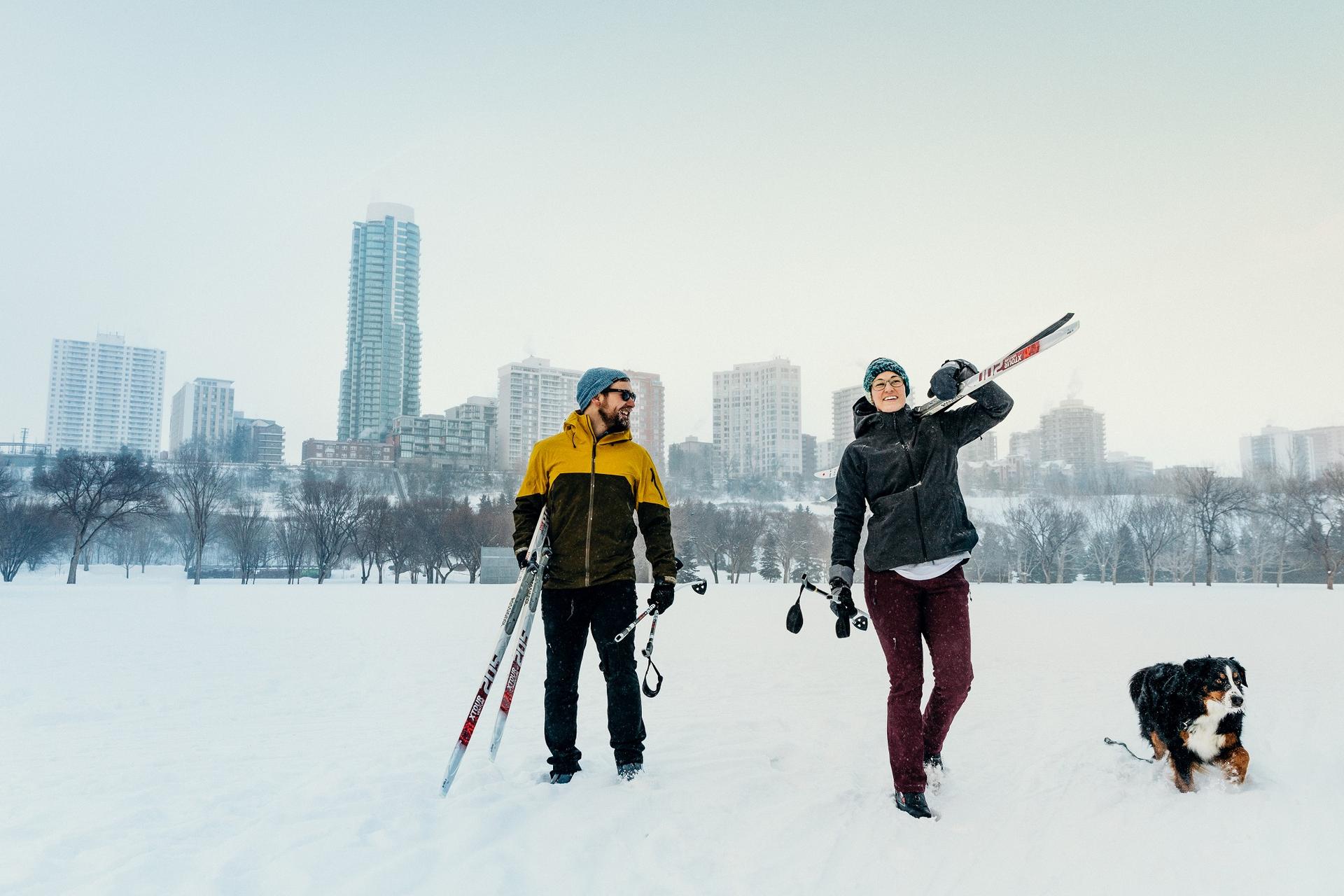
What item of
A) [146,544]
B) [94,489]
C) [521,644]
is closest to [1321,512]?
[521,644]

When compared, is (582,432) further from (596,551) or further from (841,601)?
(841,601)

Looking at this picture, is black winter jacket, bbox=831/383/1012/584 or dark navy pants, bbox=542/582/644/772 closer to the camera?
black winter jacket, bbox=831/383/1012/584

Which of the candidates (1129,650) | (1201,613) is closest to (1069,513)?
(1201,613)

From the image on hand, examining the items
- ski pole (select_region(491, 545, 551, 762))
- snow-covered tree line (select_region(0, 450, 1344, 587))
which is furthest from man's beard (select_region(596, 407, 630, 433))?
snow-covered tree line (select_region(0, 450, 1344, 587))

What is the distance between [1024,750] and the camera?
13.7 ft

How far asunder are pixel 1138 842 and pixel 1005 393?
1796 mm

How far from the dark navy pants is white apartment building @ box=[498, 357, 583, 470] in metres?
76.3

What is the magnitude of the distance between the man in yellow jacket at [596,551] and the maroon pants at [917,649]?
3.39ft

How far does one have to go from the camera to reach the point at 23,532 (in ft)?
143

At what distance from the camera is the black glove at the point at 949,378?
334 cm

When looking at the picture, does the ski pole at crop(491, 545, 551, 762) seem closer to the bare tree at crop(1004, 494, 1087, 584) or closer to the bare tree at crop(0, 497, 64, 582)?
the bare tree at crop(0, 497, 64, 582)

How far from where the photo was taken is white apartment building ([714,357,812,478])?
10875 cm

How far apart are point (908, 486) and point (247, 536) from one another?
5539 centimetres

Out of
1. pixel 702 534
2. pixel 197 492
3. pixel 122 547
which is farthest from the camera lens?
pixel 122 547
